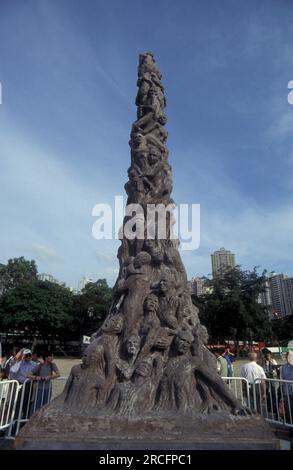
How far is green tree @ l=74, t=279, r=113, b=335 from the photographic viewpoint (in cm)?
3784

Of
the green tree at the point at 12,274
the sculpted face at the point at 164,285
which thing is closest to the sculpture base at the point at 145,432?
the sculpted face at the point at 164,285

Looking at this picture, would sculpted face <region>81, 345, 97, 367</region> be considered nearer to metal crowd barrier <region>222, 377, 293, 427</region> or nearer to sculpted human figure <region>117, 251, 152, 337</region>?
sculpted human figure <region>117, 251, 152, 337</region>

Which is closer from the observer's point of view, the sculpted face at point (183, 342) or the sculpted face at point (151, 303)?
the sculpted face at point (183, 342)

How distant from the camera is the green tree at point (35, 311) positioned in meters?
34.8

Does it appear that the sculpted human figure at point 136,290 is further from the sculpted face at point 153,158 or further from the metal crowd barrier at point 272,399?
the sculpted face at point 153,158

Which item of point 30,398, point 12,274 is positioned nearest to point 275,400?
point 30,398

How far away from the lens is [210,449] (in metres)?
4.60

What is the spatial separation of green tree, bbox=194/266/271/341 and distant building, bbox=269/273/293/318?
85.1ft

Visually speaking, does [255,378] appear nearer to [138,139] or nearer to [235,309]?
[138,139]

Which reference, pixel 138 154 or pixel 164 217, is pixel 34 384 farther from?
pixel 138 154

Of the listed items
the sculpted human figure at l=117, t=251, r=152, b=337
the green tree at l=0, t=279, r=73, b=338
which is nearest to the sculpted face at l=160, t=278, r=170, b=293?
the sculpted human figure at l=117, t=251, r=152, b=337

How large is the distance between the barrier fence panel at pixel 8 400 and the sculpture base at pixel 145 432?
0.90 metres
